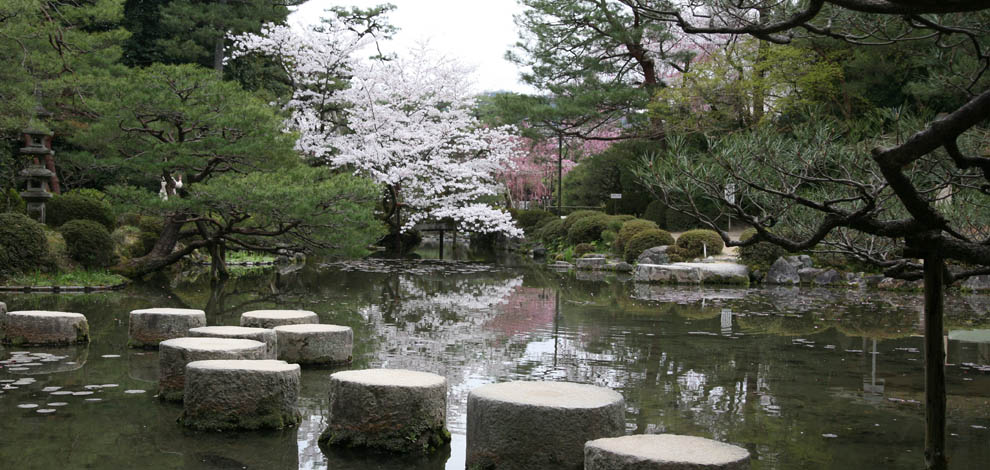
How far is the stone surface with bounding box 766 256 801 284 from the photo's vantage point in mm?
18062

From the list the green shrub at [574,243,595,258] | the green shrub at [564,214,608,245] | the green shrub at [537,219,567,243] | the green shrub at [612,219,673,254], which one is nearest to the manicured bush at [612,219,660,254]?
the green shrub at [612,219,673,254]

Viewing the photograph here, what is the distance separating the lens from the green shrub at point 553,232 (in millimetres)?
28217

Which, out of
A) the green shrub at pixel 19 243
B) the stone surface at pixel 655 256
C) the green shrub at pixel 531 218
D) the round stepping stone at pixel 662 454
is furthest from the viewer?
the green shrub at pixel 531 218

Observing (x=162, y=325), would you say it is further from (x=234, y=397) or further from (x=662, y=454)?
(x=662, y=454)

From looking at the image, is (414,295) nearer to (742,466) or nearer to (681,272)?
(681,272)

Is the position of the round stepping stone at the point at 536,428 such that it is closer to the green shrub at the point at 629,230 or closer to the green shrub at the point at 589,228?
the green shrub at the point at 629,230

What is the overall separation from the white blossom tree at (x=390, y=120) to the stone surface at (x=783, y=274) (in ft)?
27.6

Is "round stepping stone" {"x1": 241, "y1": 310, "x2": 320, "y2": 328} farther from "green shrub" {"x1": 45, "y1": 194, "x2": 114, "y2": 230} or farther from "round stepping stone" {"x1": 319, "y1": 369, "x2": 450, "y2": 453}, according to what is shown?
"green shrub" {"x1": 45, "y1": 194, "x2": 114, "y2": 230}

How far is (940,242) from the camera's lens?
3.98 meters

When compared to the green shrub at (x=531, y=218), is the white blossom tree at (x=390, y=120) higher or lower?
higher

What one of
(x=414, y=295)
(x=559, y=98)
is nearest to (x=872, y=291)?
(x=414, y=295)

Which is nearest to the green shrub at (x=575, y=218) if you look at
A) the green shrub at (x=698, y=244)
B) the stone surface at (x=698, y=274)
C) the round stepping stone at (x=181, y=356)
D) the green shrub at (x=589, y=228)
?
the green shrub at (x=589, y=228)

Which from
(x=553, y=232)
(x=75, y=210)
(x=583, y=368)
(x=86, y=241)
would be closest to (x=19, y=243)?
(x=86, y=241)

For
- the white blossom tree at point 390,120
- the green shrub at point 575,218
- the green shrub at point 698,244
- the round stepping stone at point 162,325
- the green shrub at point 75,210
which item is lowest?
the round stepping stone at point 162,325
